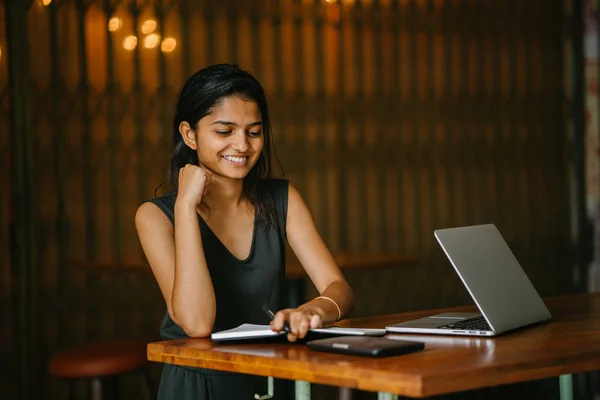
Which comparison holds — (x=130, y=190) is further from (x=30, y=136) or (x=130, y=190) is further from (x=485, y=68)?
(x=485, y=68)

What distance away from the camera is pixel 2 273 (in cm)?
416

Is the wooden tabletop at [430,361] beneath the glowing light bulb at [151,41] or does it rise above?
beneath

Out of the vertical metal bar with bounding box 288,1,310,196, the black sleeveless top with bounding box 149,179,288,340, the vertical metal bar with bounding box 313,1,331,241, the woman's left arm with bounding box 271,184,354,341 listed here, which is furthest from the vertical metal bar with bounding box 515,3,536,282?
the black sleeveless top with bounding box 149,179,288,340

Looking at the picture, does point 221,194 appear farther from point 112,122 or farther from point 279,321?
point 112,122

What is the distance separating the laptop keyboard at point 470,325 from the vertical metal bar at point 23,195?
2.48 m

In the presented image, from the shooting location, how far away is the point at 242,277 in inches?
93.8

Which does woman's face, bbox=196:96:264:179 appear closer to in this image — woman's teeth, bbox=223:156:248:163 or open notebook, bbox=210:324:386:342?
woman's teeth, bbox=223:156:248:163

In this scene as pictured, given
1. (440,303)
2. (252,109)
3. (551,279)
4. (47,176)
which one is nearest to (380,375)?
(252,109)

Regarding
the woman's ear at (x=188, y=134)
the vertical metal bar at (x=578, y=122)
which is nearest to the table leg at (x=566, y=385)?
the woman's ear at (x=188, y=134)

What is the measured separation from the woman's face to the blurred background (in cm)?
136

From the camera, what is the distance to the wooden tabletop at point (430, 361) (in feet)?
5.05

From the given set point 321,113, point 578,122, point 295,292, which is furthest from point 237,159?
point 578,122

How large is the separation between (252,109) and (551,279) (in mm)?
Result: 3375

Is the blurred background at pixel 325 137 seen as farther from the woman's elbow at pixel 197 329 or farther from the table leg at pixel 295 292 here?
the woman's elbow at pixel 197 329
